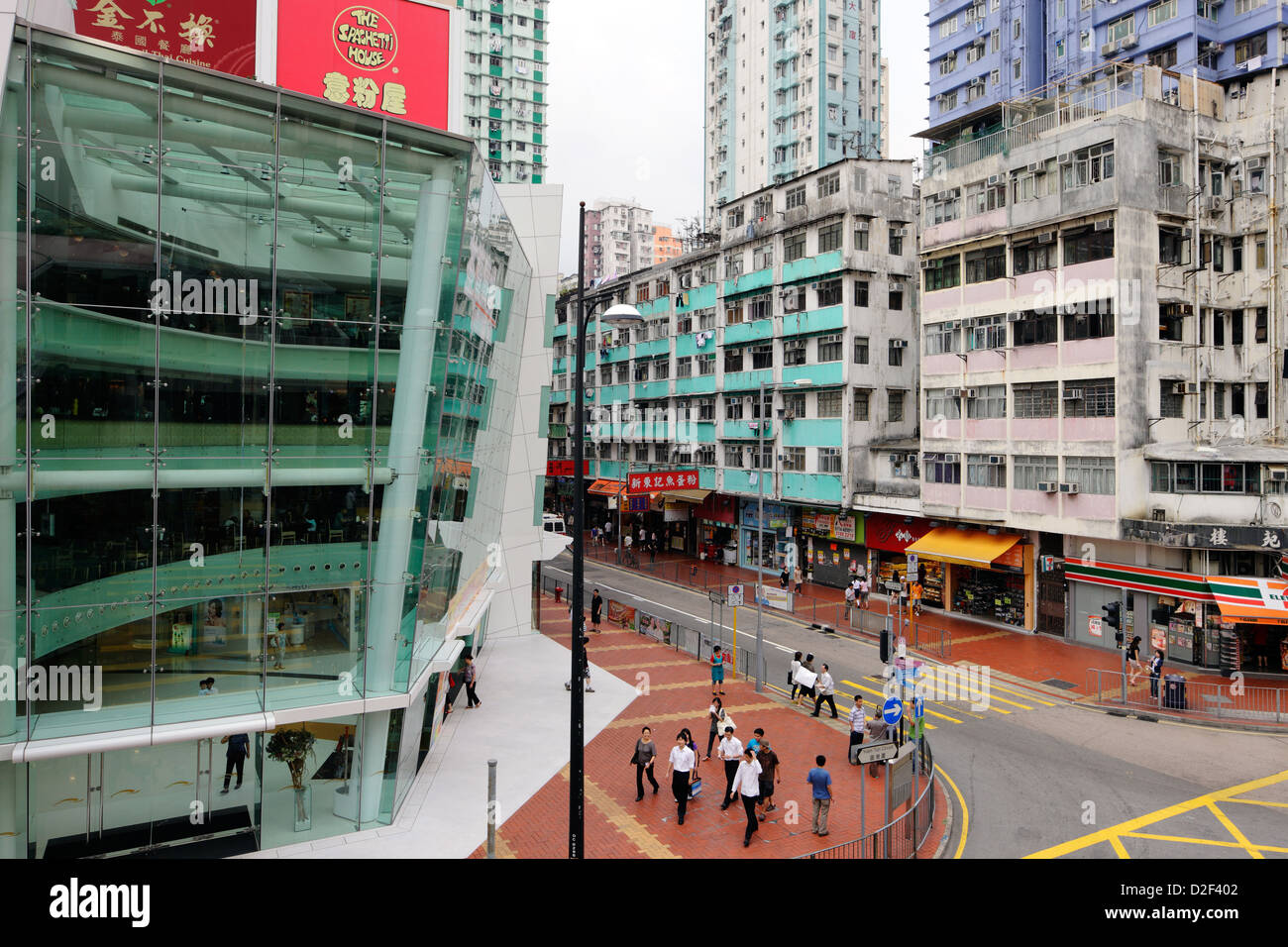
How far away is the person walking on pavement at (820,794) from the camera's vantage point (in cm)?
1453

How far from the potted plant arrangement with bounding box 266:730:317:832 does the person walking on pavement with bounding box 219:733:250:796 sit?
1.20 ft

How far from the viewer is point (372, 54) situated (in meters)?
16.9

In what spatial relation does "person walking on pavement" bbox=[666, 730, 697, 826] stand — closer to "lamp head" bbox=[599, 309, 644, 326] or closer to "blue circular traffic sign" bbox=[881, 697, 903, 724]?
"blue circular traffic sign" bbox=[881, 697, 903, 724]

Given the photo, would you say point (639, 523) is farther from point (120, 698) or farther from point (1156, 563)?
point (120, 698)

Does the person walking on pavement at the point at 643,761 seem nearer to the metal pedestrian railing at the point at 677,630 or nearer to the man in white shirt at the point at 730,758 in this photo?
the man in white shirt at the point at 730,758

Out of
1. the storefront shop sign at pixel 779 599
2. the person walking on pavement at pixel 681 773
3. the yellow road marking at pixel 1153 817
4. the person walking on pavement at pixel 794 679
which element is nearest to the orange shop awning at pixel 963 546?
the storefront shop sign at pixel 779 599

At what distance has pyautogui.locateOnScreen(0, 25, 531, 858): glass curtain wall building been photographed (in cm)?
1232

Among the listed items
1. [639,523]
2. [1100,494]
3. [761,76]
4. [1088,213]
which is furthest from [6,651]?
[761,76]

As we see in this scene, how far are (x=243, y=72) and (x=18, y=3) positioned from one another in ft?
16.0

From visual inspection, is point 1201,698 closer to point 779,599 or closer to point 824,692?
point 824,692

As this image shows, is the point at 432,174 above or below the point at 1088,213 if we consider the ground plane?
below

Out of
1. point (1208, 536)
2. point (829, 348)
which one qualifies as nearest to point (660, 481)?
point (829, 348)

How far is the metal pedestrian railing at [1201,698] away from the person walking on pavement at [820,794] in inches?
492

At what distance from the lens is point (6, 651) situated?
12156 millimetres
